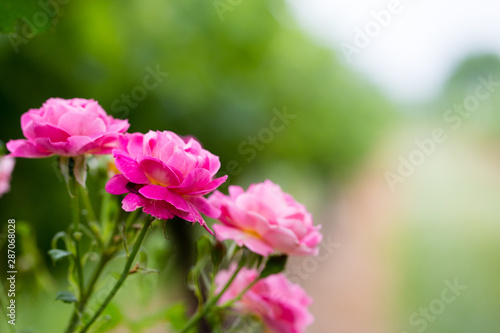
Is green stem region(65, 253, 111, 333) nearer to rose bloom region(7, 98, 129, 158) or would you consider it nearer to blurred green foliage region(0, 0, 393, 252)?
rose bloom region(7, 98, 129, 158)

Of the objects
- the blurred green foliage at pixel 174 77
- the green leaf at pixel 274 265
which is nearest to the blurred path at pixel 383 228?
the blurred green foliage at pixel 174 77

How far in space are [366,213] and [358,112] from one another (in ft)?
3.49

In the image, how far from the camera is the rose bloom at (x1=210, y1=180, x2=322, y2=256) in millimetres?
292

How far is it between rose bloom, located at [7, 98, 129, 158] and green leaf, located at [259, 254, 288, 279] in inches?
4.9

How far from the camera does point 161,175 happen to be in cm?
23

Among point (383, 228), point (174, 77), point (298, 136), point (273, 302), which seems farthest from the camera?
point (383, 228)

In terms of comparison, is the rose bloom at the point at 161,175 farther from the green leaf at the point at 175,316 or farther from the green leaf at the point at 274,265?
the green leaf at the point at 175,316

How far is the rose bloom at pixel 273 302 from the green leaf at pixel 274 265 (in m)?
0.04

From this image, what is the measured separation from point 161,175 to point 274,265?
0.11 meters

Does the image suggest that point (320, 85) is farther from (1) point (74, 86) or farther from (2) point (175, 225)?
(1) point (74, 86)

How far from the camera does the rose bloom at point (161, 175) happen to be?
23cm

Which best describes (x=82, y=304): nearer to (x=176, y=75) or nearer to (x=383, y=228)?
(x=176, y=75)

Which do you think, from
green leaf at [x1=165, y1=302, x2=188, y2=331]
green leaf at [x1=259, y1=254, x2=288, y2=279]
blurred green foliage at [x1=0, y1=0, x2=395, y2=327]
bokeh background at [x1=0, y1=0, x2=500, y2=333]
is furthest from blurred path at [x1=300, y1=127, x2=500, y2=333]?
green leaf at [x1=259, y1=254, x2=288, y2=279]

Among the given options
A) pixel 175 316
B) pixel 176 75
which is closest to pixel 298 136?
pixel 176 75
